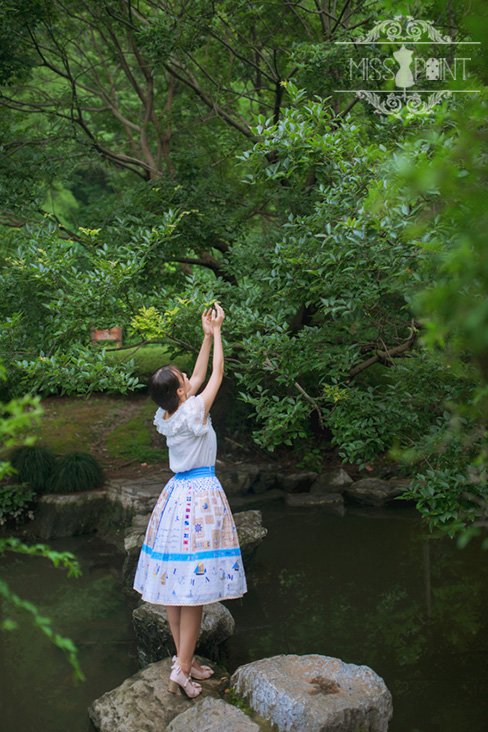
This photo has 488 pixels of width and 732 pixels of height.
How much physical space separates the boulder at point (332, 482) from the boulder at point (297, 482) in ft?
0.26

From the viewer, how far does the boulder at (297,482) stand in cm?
717

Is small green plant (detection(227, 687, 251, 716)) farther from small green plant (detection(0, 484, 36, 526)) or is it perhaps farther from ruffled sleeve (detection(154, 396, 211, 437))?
small green plant (detection(0, 484, 36, 526))

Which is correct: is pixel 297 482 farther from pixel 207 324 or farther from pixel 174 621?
Result: pixel 207 324

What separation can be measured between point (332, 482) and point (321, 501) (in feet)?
1.37

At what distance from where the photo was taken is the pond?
336 cm

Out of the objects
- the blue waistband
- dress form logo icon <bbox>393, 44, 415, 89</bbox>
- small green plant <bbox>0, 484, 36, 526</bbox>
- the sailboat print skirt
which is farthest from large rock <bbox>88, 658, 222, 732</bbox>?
dress form logo icon <bbox>393, 44, 415, 89</bbox>

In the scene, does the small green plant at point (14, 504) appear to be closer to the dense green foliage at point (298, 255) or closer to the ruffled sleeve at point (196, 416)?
the dense green foliage at point (298, 255)

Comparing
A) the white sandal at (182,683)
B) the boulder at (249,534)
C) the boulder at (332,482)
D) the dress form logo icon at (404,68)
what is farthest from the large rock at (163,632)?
the dress form logo icon at (404,68)

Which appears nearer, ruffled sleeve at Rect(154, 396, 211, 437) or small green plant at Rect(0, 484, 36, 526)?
ruffled sleeve at Rect(154, 396, 211, 437)

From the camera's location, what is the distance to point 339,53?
5.46m

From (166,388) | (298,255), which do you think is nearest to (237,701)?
(166,388)

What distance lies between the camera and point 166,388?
2.99 meters

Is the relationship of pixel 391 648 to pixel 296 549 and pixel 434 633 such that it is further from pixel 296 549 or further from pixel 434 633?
pixel 296 549

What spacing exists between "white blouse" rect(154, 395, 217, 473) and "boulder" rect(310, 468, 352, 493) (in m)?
4.20
